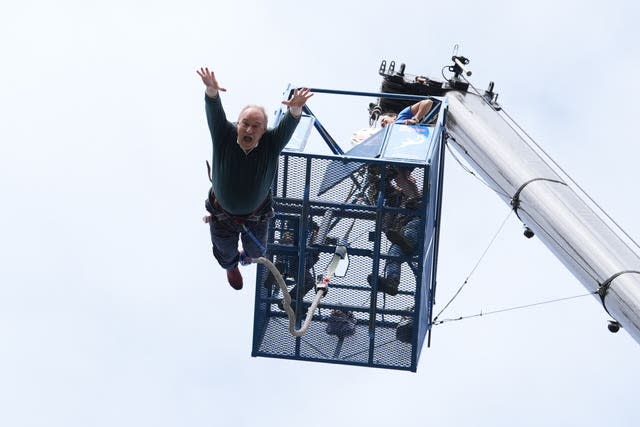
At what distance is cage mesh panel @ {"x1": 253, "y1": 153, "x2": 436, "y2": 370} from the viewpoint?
2402 cm

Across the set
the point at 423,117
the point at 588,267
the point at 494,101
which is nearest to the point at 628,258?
the point at 588,267

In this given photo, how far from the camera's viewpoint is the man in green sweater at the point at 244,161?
Answer: 21047 mm

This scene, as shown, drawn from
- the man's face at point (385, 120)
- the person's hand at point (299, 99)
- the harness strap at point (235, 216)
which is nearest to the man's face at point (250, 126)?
the person's hand at point (299, 99)

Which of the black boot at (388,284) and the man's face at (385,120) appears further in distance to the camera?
the man's face at (385,120)

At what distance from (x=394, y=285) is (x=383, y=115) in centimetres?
480

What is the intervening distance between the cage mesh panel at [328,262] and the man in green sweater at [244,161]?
1.66 m

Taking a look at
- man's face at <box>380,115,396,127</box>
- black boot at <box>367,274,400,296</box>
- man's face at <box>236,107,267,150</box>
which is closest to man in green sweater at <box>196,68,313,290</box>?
man's face at <box>236,107,267,150</box>

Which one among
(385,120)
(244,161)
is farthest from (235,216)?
(385,120)

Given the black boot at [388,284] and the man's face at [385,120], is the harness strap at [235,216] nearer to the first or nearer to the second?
the black boot at [388,284]

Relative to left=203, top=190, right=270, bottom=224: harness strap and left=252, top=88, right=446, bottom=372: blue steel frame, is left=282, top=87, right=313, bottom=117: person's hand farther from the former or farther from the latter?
left=252, top=88, right=446, bottom=372: blue steel frame

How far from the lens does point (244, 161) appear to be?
842 inches

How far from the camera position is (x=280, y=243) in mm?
24734

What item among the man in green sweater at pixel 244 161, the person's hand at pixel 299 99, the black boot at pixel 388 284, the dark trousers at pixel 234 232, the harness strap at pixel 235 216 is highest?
the person's hand at pixel 299 99

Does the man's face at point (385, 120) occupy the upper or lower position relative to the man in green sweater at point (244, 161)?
lower
